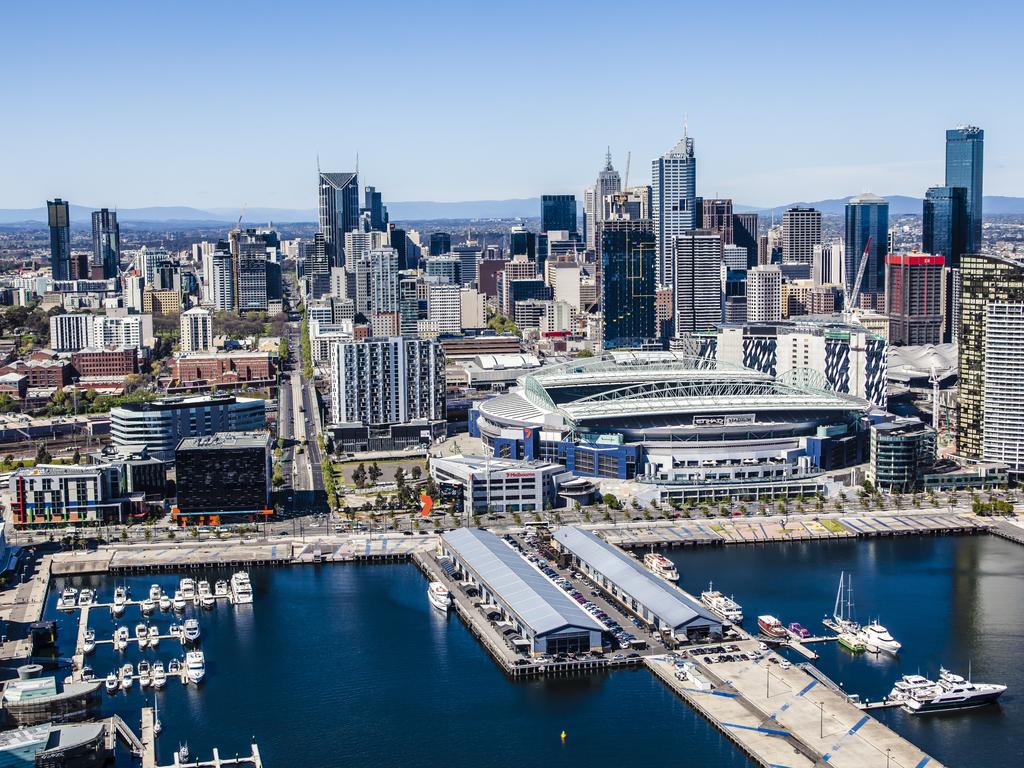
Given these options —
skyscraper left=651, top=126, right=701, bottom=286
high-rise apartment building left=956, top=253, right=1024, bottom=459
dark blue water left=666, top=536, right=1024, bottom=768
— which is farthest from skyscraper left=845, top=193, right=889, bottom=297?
dark blue water left=666, top=536, right=1024, bottom=768

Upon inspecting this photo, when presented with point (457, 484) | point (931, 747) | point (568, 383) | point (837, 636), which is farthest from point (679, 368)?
point (931, 747)

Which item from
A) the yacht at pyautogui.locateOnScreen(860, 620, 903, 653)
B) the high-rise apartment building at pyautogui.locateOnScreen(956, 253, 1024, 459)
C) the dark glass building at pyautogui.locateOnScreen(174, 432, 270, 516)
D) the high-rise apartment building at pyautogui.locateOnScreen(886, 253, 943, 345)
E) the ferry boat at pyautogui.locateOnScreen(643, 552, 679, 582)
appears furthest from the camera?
the high-rise apartment building at pyautogui.locateOnScreen(886, 253, 943, 345)

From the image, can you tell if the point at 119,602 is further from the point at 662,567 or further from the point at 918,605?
the point at 918,605

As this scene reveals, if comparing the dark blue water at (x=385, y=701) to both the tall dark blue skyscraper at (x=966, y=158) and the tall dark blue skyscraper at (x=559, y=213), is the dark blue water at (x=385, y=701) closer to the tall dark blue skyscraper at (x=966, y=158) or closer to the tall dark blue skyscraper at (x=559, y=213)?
the tall dark blue skyscraper at (x=966, y=158)

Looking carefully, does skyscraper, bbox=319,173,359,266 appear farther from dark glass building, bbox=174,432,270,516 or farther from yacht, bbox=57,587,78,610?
yacht, bbox=57,587,78,610

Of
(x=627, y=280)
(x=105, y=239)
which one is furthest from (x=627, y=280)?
(x=105, y=239)
